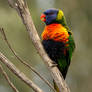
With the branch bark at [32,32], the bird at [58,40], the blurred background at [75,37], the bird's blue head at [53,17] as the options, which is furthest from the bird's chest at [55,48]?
the blurred background at [75,37]

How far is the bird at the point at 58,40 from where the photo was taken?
3.17m

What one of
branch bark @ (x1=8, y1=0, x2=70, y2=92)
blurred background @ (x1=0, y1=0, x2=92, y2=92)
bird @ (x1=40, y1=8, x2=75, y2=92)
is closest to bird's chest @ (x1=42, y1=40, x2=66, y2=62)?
bird @ (x1=40, y1=8, x2=75, y2=92)

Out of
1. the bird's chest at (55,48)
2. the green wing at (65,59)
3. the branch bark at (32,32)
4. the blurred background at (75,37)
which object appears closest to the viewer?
Answer: the branch bark at (32,32)

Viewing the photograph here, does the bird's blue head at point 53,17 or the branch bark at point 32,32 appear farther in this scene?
the bird's blue head at point 53,17

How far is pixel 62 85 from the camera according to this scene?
2.20 metres

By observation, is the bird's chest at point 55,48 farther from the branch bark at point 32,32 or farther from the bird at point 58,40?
the branch bark at point 32,32

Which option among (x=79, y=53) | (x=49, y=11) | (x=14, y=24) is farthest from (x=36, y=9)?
(x=49, y=11)

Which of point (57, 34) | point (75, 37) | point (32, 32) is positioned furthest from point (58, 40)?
point (75, 37)

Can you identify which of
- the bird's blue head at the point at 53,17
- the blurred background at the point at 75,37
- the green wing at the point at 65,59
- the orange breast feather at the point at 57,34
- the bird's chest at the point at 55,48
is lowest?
the blurred background at the point at 75,37

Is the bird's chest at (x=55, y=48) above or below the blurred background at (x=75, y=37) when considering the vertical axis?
above

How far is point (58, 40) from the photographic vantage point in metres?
3.20

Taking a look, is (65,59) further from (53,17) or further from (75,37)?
(75,37)

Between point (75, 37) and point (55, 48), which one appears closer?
point (55, 48)

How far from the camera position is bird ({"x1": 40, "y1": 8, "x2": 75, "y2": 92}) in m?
3.17
